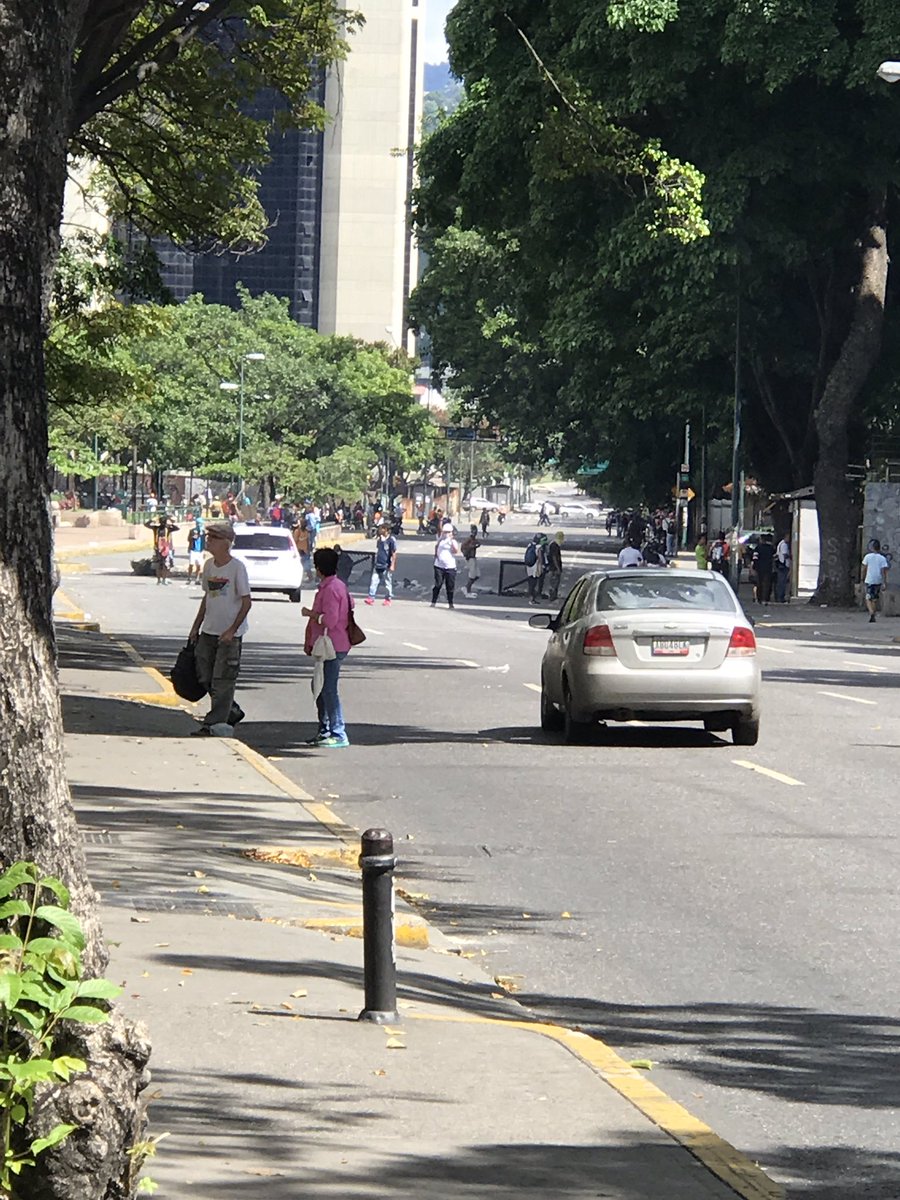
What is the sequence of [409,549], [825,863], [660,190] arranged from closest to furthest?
[825,863]
[660,190]
[409,549]

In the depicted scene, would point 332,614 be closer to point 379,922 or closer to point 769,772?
point 769,772

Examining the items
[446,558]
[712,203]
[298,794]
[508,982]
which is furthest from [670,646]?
[446,558]

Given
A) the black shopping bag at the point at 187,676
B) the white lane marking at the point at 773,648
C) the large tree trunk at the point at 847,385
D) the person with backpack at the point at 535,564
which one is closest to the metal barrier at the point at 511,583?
the person with backpack at the point at 535,564

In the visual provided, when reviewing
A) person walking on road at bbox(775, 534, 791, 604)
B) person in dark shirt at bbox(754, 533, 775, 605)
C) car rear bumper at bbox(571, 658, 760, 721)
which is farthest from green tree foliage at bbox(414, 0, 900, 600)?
car rear bumper at bbox(571, 658, 760, 721)

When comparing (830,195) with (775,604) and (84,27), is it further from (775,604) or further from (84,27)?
(84,27)

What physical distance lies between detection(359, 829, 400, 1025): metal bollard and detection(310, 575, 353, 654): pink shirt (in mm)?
11015

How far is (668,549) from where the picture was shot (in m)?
95.1

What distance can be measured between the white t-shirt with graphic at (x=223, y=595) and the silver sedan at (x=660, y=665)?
119 inches

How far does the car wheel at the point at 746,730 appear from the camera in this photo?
2027 cm

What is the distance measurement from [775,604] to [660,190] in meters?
32.0

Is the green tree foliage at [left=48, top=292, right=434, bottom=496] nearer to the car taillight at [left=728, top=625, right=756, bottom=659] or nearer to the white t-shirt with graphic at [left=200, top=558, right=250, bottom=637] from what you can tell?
the white t-shirt with graphic at [left=200, top=558, right=250, bottom=637]

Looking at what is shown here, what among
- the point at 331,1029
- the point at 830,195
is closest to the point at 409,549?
the point at 830,195

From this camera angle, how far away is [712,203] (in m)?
45.3

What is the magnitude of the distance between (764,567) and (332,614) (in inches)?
1477
